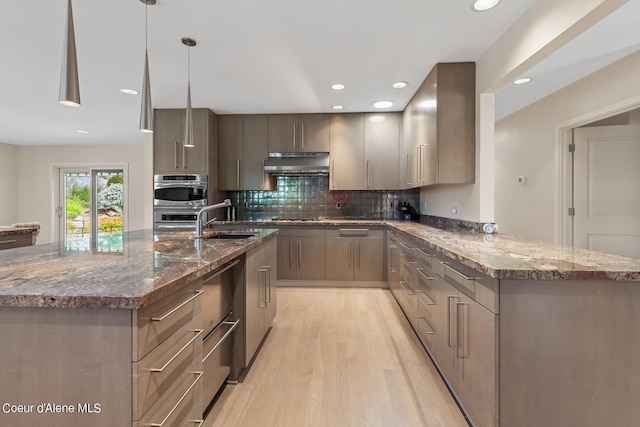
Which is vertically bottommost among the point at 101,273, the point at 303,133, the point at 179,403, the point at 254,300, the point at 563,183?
the point at 179,403

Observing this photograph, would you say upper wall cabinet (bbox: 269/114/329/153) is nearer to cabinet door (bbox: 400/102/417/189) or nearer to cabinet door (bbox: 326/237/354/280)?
cabinet door (bbox: 400/102/417/189)

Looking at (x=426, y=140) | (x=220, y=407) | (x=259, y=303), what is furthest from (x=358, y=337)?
(x=426, y=140)

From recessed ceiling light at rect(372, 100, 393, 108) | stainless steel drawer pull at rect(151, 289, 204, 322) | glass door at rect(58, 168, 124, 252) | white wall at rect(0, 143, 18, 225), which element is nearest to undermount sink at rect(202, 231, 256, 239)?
stainless steel drawer pull at rect(151, 289, 204, 322)

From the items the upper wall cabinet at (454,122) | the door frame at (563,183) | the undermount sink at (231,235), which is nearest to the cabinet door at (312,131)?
the upper wall cabinet at (454,122)

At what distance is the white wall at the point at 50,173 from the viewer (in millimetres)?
6578

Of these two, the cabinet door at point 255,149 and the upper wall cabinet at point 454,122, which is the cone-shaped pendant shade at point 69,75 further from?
the cabinet door at point 255,149

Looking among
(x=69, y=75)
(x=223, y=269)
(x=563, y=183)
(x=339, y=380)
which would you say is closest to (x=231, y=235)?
(x=223, y=269)

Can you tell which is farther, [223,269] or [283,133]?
[283,133]

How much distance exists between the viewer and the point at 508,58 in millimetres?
2209

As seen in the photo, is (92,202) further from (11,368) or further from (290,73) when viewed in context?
(11,368)

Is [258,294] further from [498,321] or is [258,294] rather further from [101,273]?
[498,321]

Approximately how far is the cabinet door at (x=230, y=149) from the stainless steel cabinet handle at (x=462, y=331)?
3.43 m

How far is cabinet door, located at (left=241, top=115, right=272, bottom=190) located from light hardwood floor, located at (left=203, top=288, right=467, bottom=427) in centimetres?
204

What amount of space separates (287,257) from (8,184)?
6.62 meters
